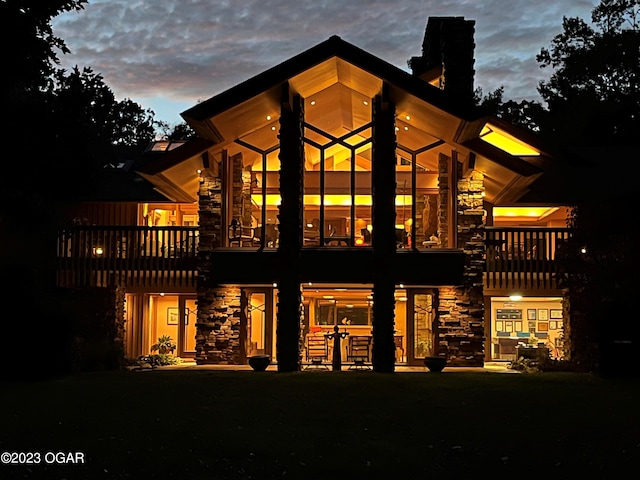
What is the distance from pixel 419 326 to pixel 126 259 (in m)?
7.69

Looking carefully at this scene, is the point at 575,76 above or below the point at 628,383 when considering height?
above

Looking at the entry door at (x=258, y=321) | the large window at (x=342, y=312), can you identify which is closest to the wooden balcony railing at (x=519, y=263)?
the large window at (x=342, y=312)

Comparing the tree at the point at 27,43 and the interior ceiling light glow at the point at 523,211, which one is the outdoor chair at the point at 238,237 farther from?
the interior ceiling light glow at the point at 523,211

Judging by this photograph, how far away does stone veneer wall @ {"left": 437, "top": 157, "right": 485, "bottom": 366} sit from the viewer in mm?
19484

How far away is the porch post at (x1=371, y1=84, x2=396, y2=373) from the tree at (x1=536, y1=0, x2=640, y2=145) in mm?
23865

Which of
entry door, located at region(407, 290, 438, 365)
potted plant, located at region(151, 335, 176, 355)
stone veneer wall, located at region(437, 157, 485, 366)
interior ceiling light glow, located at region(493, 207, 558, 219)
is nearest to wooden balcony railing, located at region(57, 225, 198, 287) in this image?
potted plant, located at region(151, 335, 176, 355)

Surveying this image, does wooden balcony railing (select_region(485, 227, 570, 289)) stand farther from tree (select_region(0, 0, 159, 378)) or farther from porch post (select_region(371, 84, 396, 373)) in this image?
tree (select_region(0, 0, 159, 378))

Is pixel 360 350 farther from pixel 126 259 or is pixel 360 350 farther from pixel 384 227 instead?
pixel 126 259

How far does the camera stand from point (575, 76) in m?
44.0

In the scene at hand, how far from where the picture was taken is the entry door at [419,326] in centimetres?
2084

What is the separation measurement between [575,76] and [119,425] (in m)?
39.2

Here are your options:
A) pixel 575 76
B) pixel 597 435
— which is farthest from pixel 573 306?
pixel 575 76

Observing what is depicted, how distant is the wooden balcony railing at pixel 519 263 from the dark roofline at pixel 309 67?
4694mm

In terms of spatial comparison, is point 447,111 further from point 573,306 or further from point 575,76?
point 575,76
